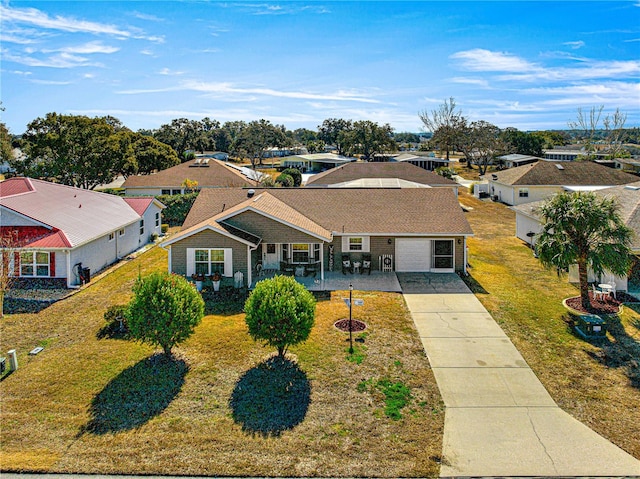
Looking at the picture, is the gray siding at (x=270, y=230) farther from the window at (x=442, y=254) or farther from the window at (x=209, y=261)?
the window at (x=442, y=254)

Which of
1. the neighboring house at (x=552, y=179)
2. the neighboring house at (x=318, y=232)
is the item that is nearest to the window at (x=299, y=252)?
the neighboring house at (x=318, y=232)

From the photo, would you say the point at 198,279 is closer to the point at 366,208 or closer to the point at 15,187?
the point at 366,208

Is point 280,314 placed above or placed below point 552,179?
below

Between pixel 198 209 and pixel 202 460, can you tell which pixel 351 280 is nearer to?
pixel 198 209

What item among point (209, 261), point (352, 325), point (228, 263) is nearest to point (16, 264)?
point (209, 261)

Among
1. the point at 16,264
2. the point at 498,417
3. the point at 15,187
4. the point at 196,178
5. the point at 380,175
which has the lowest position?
the point at 498,417

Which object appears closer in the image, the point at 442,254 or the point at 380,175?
the point at 442,254

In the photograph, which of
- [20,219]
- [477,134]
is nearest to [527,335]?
[20,219]

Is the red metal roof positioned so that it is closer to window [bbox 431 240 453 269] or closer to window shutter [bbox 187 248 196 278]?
window shutter [bbox 187 248 196 278]
